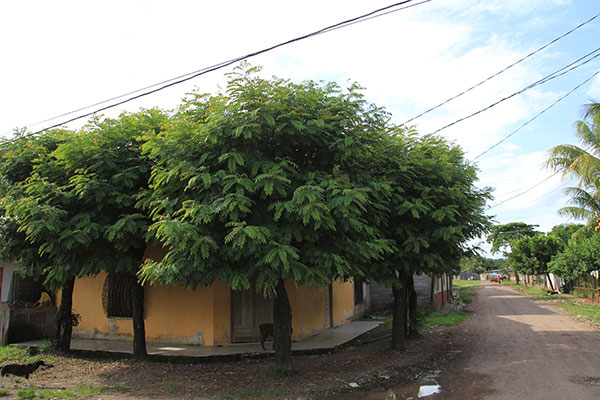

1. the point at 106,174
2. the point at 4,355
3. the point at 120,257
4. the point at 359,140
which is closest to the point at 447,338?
the point at 359,140

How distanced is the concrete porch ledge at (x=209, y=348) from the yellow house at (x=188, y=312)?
0.95 feet

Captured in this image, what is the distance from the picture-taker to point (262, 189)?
7.11 m

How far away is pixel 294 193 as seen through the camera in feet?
21.9

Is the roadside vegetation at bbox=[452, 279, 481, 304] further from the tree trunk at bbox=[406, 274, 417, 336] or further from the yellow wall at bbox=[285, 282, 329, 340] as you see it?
the yellow wall at bbox=[285, 282, 329, 340]

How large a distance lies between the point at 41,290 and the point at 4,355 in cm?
447

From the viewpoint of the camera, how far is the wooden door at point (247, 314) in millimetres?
11727

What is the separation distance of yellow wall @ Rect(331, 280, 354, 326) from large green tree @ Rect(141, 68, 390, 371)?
7.42 metres

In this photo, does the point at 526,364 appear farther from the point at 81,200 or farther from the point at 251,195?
the point at 81,200

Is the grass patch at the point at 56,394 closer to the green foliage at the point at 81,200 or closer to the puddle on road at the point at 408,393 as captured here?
the green foliage at the point at 81,200

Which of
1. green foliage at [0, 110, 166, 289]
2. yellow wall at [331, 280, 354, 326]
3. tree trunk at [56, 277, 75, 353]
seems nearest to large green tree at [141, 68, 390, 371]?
green foliage at [0, 110, 166, 289]

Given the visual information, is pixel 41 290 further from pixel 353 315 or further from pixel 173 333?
pixel 353 315

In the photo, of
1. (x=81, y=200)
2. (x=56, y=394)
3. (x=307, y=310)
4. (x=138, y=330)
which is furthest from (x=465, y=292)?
(x=56, y=394)

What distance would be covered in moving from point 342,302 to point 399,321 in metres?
5.04

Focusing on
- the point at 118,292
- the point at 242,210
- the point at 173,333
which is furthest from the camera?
the point at 118,292
